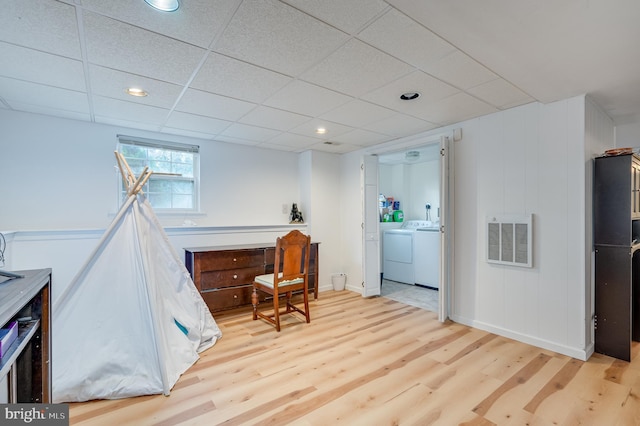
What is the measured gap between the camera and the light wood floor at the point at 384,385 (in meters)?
1.84

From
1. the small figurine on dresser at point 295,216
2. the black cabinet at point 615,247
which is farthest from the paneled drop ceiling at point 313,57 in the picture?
the small figurine on dresser at point 295,216

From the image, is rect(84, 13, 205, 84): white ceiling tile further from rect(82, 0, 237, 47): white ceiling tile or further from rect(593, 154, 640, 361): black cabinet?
rect(593, 154, 640, 361): black cabinet

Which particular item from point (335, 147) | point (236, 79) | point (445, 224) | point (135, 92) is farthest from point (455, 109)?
point (135, 92)

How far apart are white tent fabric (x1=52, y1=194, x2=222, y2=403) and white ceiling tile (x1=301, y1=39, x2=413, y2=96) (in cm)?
185

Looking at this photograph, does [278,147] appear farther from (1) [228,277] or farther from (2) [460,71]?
(2) [460,71]

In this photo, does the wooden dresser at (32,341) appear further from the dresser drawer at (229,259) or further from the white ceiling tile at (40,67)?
the dresser drawer at (229,259)

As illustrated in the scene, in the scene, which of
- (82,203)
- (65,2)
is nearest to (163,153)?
(82,203)

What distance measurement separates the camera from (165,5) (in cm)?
150

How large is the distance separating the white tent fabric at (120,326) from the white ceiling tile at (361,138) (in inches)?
98.1

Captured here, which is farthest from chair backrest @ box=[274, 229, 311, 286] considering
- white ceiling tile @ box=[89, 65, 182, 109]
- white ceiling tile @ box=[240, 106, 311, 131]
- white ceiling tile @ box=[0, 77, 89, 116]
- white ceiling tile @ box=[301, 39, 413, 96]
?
white ceiling tile @ box=[0, 77, 89, 116]

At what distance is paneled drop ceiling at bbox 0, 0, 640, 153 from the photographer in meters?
1.57

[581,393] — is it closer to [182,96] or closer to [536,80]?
[536,80]

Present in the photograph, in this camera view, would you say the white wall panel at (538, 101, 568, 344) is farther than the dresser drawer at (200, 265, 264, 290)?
No

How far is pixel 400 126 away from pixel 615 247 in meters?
2.29
